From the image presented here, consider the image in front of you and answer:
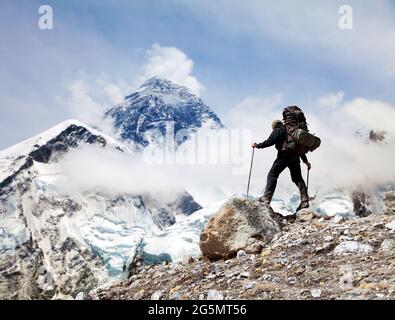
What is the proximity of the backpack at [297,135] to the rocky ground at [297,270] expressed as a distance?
2.26m

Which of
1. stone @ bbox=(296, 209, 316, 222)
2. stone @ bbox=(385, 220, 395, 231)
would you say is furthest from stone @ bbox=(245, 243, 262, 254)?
stone @ bbox=(385, 220, 395, 231)

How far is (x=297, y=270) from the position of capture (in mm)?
11719

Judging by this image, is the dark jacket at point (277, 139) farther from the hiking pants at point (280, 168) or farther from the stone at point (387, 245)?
the stone at point (387, 245)

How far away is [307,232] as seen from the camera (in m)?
14.0

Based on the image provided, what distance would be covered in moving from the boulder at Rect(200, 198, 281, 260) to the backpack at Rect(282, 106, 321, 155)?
2.46 meters

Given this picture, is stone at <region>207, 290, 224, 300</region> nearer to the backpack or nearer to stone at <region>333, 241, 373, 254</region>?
stone at <region>333, 241, 373, 254</region>

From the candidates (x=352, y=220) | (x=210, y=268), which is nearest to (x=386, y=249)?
(x=352, y=220)

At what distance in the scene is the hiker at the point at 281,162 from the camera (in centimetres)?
1622

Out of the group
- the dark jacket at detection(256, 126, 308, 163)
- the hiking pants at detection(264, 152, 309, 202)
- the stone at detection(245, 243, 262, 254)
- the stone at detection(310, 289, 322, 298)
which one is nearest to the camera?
the stone at detection(310, 289, 322, 298)

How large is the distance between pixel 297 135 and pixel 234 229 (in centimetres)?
357

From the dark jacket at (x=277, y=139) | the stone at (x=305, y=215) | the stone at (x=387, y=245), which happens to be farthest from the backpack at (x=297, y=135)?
the stone at (x=387, y=245)

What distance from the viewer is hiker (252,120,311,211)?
1622cm
